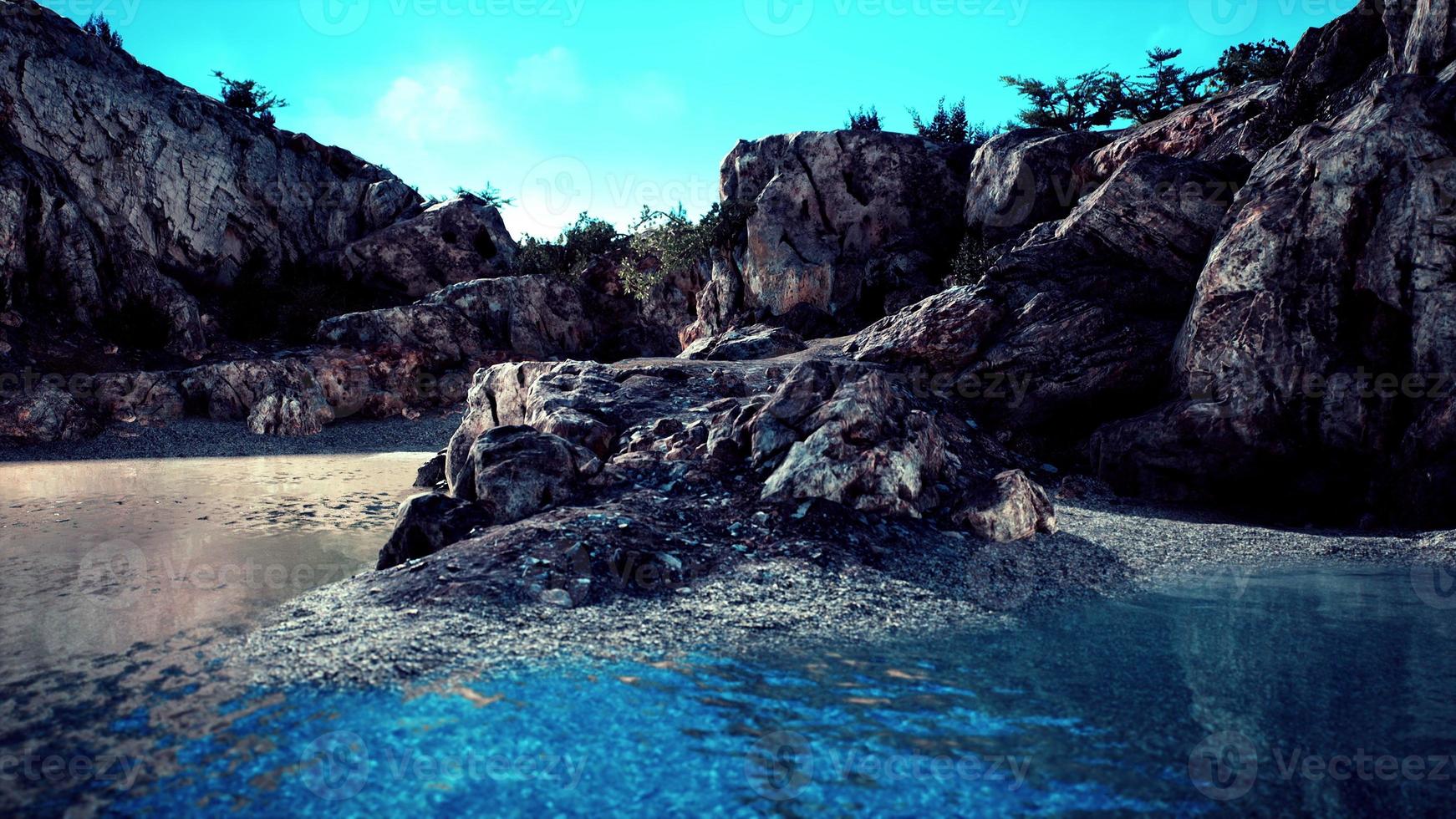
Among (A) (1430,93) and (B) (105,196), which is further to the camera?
(B) (105,196)

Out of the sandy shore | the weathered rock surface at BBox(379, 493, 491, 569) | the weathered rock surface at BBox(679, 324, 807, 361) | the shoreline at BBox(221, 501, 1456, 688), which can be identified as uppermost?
the weathered rock surface at BBox(679, 324, 807, 361)

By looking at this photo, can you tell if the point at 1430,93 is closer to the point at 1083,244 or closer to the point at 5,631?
the point at 1083,244

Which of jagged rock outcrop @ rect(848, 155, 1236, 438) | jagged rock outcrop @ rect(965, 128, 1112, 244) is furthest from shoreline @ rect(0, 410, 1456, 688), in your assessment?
jagged rock outcrop @ rect(965, 128, 1112, 244)

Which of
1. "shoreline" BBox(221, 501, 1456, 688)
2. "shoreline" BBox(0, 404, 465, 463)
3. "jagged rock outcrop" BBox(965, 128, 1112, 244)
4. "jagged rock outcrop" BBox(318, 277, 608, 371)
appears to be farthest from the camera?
"jagged rock outcrop" BBox(318, 277, 608, 371)

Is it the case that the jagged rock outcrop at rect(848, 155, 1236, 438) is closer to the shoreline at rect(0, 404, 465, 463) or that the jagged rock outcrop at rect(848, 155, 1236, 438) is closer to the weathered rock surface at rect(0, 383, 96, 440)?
the shoreline at rect(0, 404, 465, 463)

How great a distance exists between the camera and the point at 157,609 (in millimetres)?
6953

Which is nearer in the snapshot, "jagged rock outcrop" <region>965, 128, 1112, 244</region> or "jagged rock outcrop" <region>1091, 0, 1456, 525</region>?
"jagged rock outcrop" <region>1091, 0, 1456, 525</region>

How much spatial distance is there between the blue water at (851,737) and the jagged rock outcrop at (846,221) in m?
18.6

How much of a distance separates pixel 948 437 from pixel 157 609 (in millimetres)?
11194

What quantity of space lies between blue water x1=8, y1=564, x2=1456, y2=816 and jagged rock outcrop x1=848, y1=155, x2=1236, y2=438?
29.5 feet

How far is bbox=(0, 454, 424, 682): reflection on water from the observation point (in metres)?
6.56

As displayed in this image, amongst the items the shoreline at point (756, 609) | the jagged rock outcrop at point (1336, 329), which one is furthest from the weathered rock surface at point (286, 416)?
the jagged rock outcrop at point (1336, 329)

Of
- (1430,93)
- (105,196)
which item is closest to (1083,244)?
(1430,93)

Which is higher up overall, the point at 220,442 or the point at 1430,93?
the point at 1430,93
